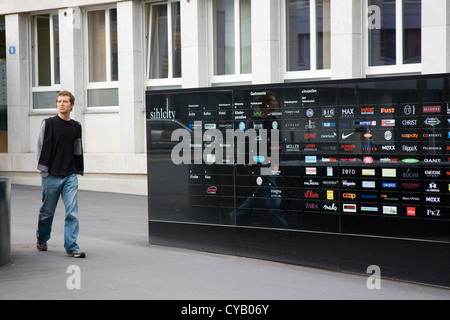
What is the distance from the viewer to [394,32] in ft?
49.0

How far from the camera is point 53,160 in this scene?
9156 mm

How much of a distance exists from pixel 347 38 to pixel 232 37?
3211 mm

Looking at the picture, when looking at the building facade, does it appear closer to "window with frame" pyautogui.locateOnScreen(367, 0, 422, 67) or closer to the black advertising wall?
"window with frame" pyautogui.locateOnScreen(367, 0, 422, 67)

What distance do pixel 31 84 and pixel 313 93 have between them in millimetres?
13103

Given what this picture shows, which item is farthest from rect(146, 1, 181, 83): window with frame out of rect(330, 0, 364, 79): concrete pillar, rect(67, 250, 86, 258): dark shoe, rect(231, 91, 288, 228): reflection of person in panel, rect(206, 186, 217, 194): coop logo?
rect(67, 250, 86, 258): dark shoe

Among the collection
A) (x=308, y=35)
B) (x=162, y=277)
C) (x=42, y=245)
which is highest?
(x=308, y=35)

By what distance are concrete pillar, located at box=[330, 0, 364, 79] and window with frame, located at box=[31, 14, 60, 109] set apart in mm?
7947

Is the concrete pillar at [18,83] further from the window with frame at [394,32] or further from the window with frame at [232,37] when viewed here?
the window with frame at [394,32]

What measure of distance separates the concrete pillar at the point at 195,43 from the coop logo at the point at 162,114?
6.99m

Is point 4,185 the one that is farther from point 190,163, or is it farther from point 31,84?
point 31,84

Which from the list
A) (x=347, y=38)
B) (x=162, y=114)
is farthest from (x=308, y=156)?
(x=347, y=38)

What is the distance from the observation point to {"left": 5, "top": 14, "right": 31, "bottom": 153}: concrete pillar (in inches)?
779

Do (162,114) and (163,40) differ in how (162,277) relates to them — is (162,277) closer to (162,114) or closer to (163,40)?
(162,114)

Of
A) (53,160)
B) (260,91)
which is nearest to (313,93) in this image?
(260,91)
